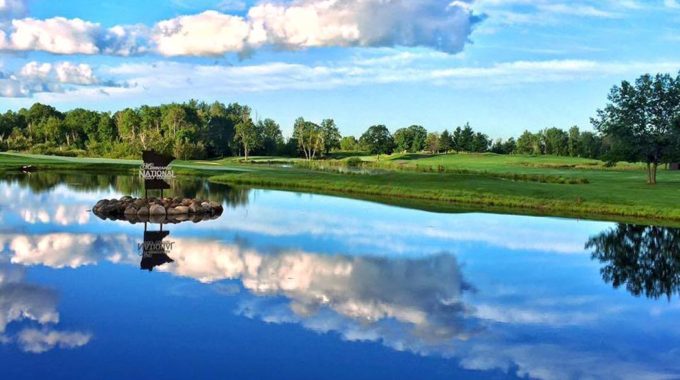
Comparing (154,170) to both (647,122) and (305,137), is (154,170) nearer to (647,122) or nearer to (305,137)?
(647,122)

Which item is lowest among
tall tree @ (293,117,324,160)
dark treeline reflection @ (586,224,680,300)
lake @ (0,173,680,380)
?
dark treeline reflection @ (586,224,680,300)

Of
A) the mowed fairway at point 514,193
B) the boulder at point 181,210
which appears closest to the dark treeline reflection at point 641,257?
the mowed fairway at point 514,193

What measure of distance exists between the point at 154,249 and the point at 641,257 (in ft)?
69.7

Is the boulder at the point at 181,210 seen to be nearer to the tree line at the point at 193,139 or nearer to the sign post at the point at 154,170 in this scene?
the sign post at the point at 154,170

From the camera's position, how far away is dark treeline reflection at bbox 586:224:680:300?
916 inches

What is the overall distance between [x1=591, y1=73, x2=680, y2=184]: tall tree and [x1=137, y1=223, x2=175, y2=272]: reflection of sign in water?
52005 millimetres

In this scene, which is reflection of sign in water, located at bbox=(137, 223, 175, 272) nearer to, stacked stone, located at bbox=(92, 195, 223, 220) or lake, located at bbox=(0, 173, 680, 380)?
lake, located at bbox=(0, 173, 680, 380)

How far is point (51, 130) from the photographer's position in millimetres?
195875

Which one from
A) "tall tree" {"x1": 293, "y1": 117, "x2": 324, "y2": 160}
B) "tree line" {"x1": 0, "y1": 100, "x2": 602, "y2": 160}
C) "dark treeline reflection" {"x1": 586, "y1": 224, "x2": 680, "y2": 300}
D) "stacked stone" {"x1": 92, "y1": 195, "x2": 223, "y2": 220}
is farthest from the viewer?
"tall tree" {"x1": 293, "y1": 117, "x2": 324, "y2": 160}

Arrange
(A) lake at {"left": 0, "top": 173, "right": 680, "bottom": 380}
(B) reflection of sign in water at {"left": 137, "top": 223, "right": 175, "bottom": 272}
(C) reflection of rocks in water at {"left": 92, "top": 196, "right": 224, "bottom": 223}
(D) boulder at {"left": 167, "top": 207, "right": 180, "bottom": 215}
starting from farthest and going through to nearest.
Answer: (D) boulder at {"left": 167, "top": 207, "right": 180, "bottom": 215} → (C) reflection of rocks in water at {"left": 92, "top": 196, "right": 224, "bottom": 223} → (B) reflection of sign in water at {"left": 137, "top": 223, "right": 175, "bottom": 272} → (A) lake at {"left": 0, "top": 173, "right": 680, "bottom": 380}

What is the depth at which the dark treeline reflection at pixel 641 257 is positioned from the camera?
76.3 feet

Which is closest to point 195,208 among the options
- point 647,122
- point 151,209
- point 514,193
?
point 151,209

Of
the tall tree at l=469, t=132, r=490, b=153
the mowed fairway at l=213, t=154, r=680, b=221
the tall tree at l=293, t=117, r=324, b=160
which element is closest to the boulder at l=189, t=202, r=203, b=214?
the mowed fairway at l=213, t=154, r=680, b=221

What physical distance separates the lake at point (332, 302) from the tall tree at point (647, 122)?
34.1 m
